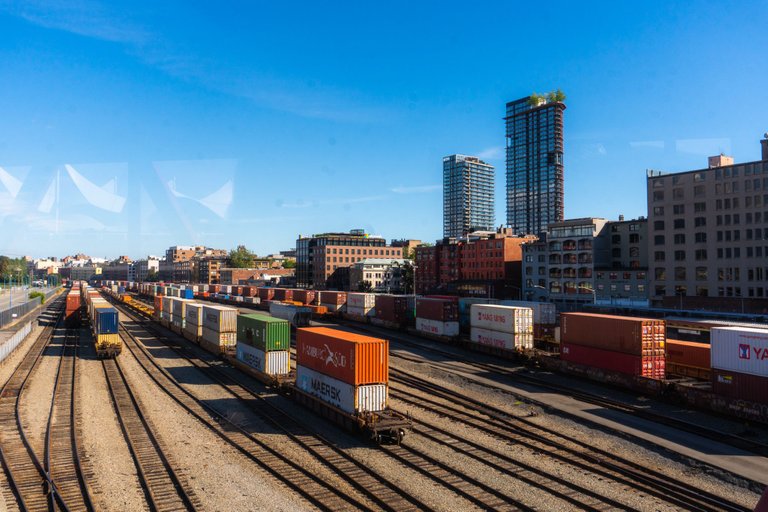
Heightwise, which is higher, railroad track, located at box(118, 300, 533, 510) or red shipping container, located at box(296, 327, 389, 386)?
red shipping container, located at box(296, 327, 389, 386)

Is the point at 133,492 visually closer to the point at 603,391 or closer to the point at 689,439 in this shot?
the point at 689,439

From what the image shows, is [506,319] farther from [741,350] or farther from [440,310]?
[741,350]

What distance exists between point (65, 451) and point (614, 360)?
3421cm

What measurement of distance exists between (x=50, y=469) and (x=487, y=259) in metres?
112

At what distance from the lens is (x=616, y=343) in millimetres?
37438

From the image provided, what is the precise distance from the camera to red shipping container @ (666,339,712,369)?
36156 millimetres

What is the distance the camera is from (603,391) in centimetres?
3678

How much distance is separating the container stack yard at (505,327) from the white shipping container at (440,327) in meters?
5.62

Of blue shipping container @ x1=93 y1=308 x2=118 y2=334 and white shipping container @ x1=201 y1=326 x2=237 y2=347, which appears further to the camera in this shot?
blue shipping container @ x1=93 y1=308 x2=118 y2=334

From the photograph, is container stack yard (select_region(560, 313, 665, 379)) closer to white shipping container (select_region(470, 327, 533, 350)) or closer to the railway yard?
the railway yard

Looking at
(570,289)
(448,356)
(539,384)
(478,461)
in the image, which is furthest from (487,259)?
(478,461)

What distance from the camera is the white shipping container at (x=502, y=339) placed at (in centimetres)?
4772

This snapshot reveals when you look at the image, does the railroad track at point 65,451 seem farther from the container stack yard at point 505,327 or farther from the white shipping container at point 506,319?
the white shipping container at point 506,319

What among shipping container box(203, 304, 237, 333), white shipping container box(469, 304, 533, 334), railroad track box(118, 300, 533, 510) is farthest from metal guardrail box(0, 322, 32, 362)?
white shipping container box(469, 304, 533, 334)
